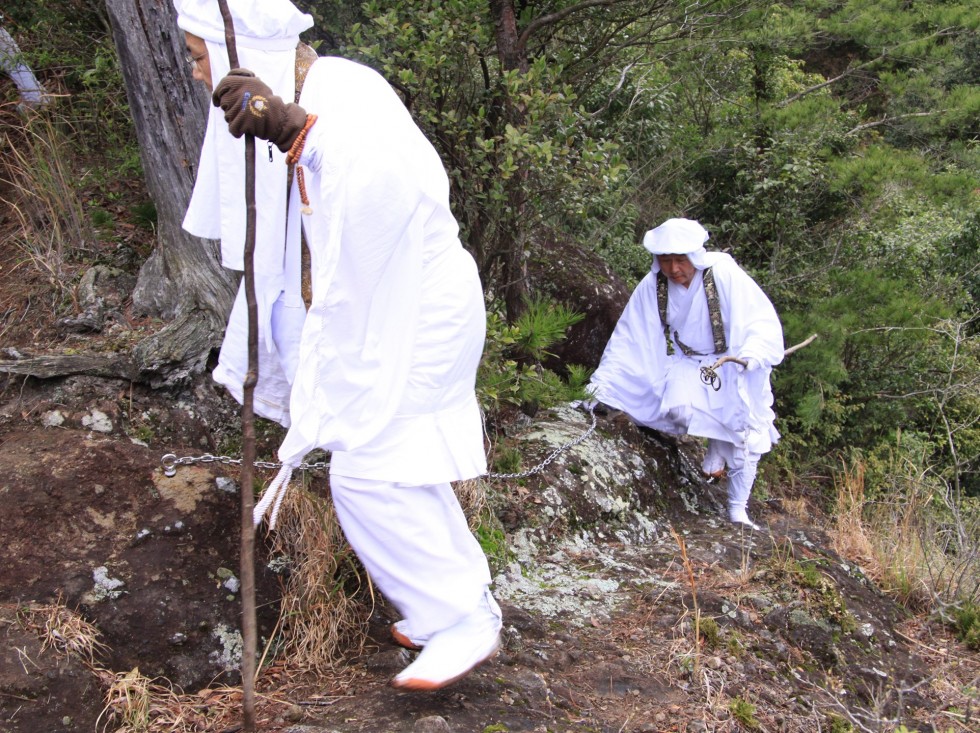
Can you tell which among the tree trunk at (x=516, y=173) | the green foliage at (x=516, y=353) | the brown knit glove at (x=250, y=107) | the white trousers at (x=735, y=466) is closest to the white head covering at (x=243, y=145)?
the brown knit glove at (x=250, y=107)

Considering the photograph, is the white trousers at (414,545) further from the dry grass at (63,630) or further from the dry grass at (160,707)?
the dry grass at (63,630)

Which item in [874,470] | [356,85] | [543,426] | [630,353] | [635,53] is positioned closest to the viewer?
[356,85]

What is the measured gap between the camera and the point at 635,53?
6.68 meters

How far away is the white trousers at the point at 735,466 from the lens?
209 inches

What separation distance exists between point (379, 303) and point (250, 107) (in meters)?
0.60

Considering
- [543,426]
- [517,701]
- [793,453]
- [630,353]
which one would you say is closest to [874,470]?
[793,453]

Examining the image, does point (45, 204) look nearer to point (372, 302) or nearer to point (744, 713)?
point (372, 302)

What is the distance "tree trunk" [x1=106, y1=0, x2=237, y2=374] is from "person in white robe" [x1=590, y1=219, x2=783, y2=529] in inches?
99.6

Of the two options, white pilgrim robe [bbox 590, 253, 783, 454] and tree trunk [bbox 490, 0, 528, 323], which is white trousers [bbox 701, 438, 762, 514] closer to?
white pilgrim robe [bbox 590, 253, 783, 454]

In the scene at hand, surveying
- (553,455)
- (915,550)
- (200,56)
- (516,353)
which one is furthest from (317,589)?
(915,550)

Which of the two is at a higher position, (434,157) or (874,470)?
(434,157)

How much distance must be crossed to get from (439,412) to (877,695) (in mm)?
2469

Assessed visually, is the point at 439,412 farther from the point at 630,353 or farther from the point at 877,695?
the point at 630,353

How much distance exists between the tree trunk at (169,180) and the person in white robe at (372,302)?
1.18m
